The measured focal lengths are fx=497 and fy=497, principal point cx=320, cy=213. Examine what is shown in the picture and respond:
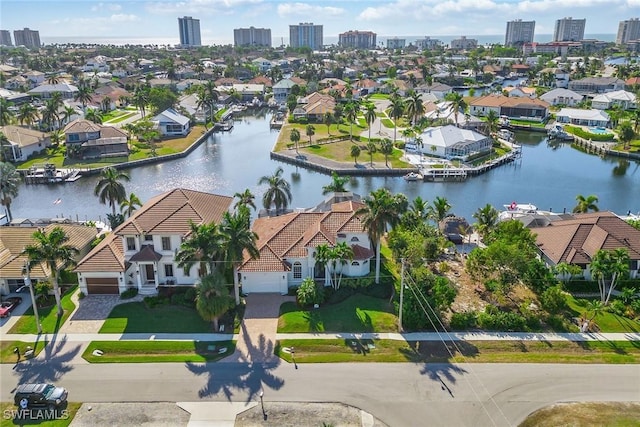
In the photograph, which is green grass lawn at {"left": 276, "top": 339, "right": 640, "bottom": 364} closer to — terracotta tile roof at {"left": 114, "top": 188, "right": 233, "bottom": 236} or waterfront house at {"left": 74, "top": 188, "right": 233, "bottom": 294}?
waterfront house at {"left": 74, "top": 188, "right": 233, "bottom": 294}

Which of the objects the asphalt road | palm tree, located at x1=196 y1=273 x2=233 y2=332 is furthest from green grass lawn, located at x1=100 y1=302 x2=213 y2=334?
the asphalt road

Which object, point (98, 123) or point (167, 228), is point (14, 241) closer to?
point (167, 228)

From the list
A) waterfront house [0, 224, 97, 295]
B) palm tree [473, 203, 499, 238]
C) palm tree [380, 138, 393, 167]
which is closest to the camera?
waterfront house [0, 224, 97, 295]

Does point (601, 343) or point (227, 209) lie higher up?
point (227, 209)

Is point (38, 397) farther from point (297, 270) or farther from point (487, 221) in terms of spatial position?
point (487, 221)

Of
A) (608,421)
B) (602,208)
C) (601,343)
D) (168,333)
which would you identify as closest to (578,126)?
(602,208)

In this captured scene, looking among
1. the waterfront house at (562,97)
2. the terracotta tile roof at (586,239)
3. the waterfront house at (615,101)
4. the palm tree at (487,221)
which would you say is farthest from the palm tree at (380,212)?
the waterfront house at (562,97)
